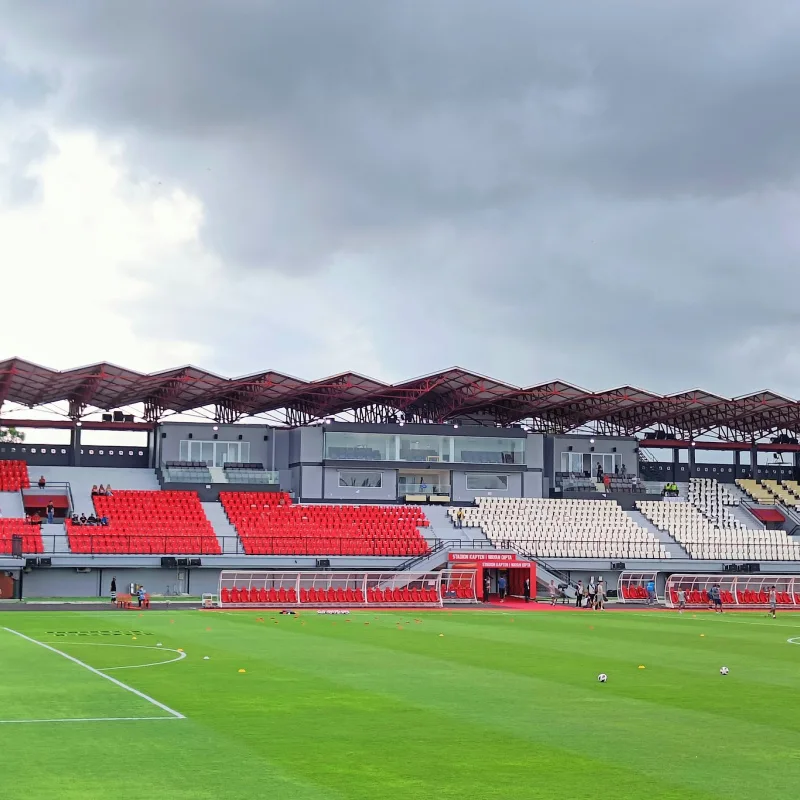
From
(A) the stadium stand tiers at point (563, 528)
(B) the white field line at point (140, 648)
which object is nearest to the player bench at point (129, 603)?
(B) the white field line at point (140, 648)

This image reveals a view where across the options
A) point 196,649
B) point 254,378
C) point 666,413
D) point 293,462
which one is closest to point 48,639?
point 196,649

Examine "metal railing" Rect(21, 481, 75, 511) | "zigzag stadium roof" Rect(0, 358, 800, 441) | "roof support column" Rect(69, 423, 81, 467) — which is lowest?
"metal railing" Rect(21, 481, 75, 511)

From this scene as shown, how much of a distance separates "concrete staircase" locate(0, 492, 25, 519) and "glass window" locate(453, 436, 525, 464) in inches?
1243

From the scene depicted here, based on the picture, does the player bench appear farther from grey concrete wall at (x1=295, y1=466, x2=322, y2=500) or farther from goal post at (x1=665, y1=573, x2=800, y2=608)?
grey concrete wall at (x1=295, y1=466, x2=322, y2=500)

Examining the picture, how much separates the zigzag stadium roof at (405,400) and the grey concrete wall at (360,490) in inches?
187

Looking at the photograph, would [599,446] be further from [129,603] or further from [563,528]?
[129,603]

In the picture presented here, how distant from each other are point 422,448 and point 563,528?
1265 centimetres

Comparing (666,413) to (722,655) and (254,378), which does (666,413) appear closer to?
(254,378)

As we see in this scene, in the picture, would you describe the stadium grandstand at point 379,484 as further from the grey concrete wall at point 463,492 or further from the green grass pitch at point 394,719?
the green grass pitch at point 394,719

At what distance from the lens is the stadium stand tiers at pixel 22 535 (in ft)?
207

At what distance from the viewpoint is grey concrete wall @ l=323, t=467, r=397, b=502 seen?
276 feet

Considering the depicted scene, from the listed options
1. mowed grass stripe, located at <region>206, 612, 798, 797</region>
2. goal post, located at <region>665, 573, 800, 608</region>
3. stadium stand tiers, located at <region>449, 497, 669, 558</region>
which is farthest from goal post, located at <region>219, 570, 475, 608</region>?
mowed grass stripe, located at <region>206, 612, 798, 797</region>

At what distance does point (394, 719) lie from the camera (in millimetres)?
19406

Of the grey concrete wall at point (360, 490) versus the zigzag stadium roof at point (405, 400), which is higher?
the zigzag stadium roof at point (405, 400)
